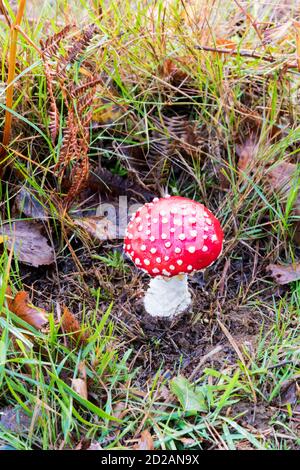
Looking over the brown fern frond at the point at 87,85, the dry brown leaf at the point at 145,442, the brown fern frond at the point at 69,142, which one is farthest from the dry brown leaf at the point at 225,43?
the dry brown leaf at the point at 145,442

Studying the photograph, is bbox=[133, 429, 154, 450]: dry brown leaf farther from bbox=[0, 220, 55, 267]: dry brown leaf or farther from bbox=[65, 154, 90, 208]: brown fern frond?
bbox=[65, 154, 90, 208]: brown fern frond

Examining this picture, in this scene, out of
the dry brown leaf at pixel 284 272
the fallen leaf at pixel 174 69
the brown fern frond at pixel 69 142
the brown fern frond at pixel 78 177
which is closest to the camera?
the brown fern frond at pixel 69 142

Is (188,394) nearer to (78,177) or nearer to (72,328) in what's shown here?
(72,328)

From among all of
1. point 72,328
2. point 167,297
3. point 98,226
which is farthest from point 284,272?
point 72,328

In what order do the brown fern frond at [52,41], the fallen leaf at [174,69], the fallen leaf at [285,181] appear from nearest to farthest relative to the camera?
the brown fern frond at [52,41], the fallen leaf at [285,181], the fallen leaf at [174,69]

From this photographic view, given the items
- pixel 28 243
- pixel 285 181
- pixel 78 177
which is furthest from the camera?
pixel 285 181

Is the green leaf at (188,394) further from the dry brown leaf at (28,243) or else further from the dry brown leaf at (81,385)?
the dry brown leaf at (28,243)

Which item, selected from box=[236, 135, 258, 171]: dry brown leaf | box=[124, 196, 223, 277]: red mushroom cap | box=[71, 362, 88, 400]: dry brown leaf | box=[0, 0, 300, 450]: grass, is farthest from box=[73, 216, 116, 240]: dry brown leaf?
box=[71, 362, 88, 400]: dry brown leaf

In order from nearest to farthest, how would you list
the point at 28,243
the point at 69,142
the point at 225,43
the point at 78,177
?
the point at 69,142
the point at 78,177
the point at 28,243
the point at 225,43
